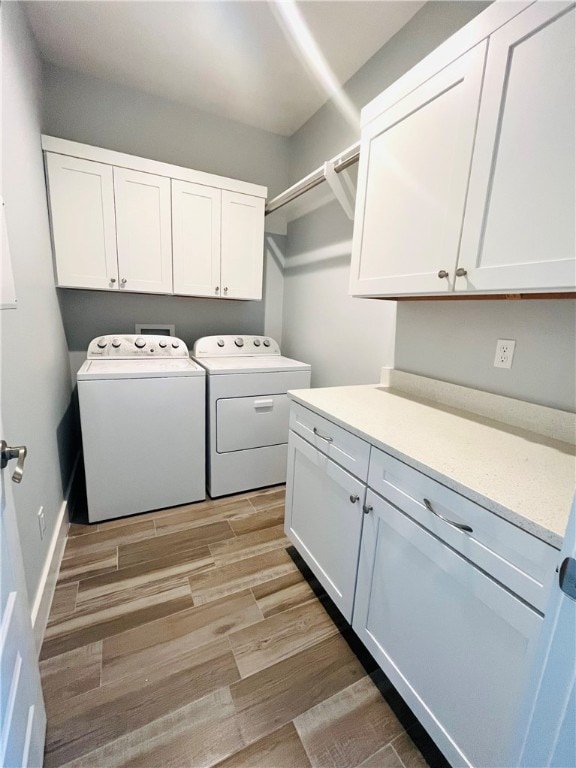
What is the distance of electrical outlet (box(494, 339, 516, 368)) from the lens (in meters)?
1.22

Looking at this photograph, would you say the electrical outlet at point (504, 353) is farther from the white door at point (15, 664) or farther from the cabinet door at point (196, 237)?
the cabinet door at point (196, 237)

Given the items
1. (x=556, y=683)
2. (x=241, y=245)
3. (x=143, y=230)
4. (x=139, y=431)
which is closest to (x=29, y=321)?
(x=139, y=431)

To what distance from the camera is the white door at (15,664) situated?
63 cm

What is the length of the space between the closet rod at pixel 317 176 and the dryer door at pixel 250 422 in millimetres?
1377

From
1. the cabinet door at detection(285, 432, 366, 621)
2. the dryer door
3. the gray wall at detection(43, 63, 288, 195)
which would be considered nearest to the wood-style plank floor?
the cabinet door at detection(285, 432, 366, 621)

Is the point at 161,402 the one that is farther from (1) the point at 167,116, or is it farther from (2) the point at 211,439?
(1) the point at 167,116

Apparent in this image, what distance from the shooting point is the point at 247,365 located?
7.25 feet

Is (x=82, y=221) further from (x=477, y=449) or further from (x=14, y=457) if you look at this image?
(x=477, y=449)

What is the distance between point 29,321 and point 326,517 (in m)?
1.50

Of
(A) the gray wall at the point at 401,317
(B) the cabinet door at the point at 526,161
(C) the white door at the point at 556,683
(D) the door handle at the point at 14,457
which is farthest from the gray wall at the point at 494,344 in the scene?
(D) the door handle at the point at 14,457

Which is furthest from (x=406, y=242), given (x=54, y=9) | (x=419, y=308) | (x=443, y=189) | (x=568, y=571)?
(x=54, y=9)

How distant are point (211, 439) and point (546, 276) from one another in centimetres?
185

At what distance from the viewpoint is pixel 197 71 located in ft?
6.58

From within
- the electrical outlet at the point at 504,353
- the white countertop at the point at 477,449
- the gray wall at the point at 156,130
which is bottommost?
the white countertop at the point at 477,449
